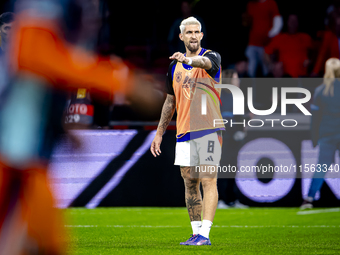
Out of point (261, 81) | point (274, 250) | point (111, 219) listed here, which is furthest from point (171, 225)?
point (261, 81)

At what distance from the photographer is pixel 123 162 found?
868cm

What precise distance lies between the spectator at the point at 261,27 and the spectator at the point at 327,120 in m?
2.06

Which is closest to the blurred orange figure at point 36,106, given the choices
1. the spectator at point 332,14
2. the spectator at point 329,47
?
the spectator at point 329,47

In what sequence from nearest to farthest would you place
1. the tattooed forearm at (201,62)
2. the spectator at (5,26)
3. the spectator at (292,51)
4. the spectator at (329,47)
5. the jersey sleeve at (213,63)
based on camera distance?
the spectator at (5,26), the tattooed forearm at (201,62), the jersey sleeve at (213,63), the spectator at (329,47), the spectator at (292,51)

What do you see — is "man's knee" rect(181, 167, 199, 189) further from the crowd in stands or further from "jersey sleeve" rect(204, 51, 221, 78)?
the crowd in stands

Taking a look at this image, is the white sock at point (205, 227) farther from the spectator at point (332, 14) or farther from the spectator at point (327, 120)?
the spectator at point (332, 14)

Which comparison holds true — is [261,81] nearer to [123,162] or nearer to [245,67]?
[245,67]

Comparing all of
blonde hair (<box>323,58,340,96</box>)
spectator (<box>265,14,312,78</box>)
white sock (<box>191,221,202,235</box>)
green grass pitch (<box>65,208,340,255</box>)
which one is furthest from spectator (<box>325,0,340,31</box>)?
white sock (<box>191,221,202,235</box>)

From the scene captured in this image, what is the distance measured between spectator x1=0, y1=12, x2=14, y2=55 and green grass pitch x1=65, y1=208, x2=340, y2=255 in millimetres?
1574

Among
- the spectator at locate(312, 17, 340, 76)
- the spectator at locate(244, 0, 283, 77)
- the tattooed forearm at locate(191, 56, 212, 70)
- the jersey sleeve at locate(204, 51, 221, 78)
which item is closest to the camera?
the tattooed forearm at locate(191, 56, 212, 70)

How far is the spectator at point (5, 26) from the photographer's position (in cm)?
214

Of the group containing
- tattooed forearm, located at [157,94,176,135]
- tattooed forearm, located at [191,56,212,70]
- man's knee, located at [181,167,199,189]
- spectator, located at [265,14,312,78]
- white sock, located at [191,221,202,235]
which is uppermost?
tattooed forearm, located at [191,56,212,70]

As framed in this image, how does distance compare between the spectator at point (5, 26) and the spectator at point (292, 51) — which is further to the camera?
the spectator at point (292, 51)

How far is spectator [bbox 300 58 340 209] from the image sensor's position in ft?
27.8
